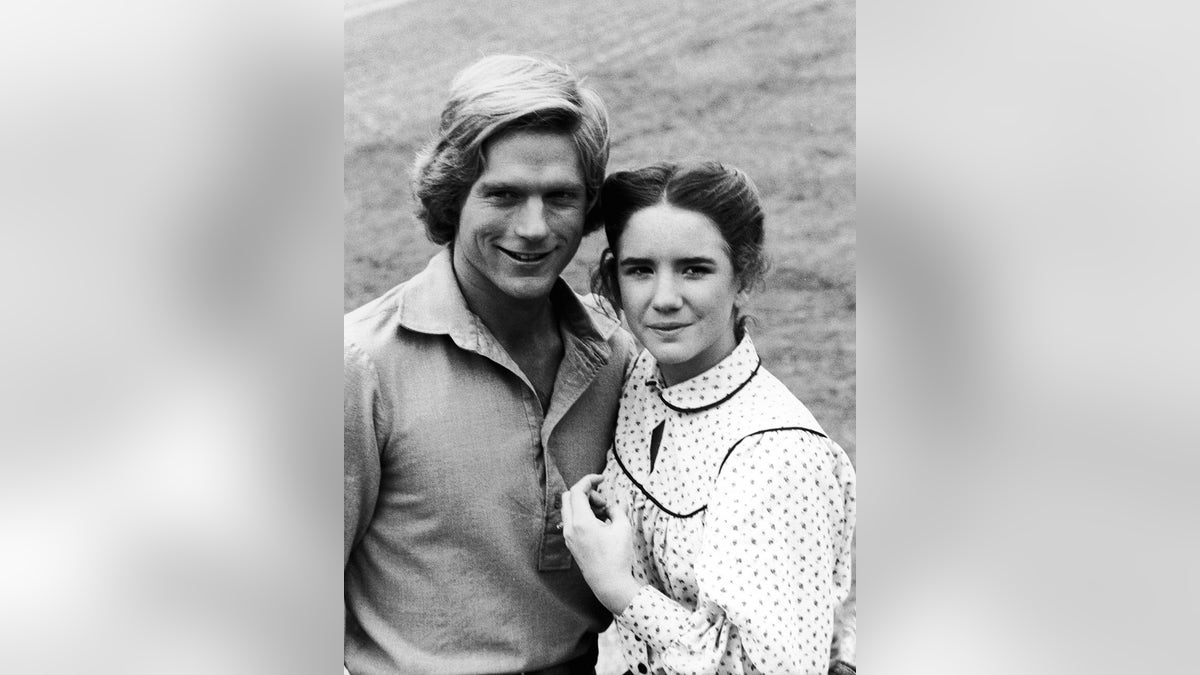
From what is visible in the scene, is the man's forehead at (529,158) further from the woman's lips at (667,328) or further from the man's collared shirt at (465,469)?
the woman's lips at (667,328)

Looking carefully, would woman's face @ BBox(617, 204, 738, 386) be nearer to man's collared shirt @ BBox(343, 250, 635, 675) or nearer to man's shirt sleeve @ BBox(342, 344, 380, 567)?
man's collared shirt @ BBox(343, 250, 635, 675)

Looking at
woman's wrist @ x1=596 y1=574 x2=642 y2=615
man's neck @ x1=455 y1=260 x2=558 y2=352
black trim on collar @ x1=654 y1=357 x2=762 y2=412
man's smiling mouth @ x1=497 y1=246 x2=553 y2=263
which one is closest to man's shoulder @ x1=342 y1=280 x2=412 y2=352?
man's neck @ x1=455 y1=260 x2=558 y2=352

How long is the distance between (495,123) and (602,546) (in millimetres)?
946

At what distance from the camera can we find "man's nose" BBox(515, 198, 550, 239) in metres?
3.03

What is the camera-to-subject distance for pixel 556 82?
3076 millimetres

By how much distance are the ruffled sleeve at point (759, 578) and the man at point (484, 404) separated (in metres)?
0.31

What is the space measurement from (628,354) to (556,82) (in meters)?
0.63

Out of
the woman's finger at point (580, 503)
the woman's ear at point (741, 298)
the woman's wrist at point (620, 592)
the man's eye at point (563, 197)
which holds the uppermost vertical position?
the man's eye at point (563, 197)

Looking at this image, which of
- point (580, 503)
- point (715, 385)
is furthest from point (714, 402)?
point (580, 503)

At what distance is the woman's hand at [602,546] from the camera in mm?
2973

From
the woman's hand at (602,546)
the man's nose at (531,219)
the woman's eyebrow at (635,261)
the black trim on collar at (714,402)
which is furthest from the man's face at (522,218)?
the woman's hand at (602,546)
